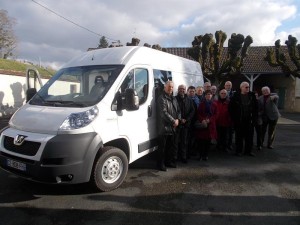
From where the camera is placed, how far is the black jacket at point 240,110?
7422mm

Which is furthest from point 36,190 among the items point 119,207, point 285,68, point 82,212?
point 285,68

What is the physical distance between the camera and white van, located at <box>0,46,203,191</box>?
4320 millimetres

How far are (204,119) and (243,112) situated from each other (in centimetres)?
114

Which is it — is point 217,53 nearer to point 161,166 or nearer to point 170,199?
point 161,166

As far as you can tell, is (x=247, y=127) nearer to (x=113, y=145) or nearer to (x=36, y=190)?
(x=113, y=145)

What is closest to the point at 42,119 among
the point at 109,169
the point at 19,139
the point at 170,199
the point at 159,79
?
the point at 19,139

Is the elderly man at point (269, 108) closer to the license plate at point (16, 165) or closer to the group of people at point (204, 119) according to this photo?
the group of people at point (204, 119)

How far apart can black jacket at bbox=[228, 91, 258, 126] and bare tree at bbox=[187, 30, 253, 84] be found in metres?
Answer: 14.0

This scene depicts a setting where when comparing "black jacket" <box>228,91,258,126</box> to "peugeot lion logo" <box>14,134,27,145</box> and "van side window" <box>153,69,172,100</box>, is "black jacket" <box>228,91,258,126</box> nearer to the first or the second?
"van side window" <box>153,69,172,100</box>

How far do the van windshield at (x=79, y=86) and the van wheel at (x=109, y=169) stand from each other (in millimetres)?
887

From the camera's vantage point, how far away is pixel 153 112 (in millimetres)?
A: 6039

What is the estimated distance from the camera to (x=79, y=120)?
444 centimetres

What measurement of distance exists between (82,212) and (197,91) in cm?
458

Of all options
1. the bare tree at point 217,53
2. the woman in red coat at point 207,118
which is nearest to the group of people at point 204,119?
the woman in red coat at point 207,118
